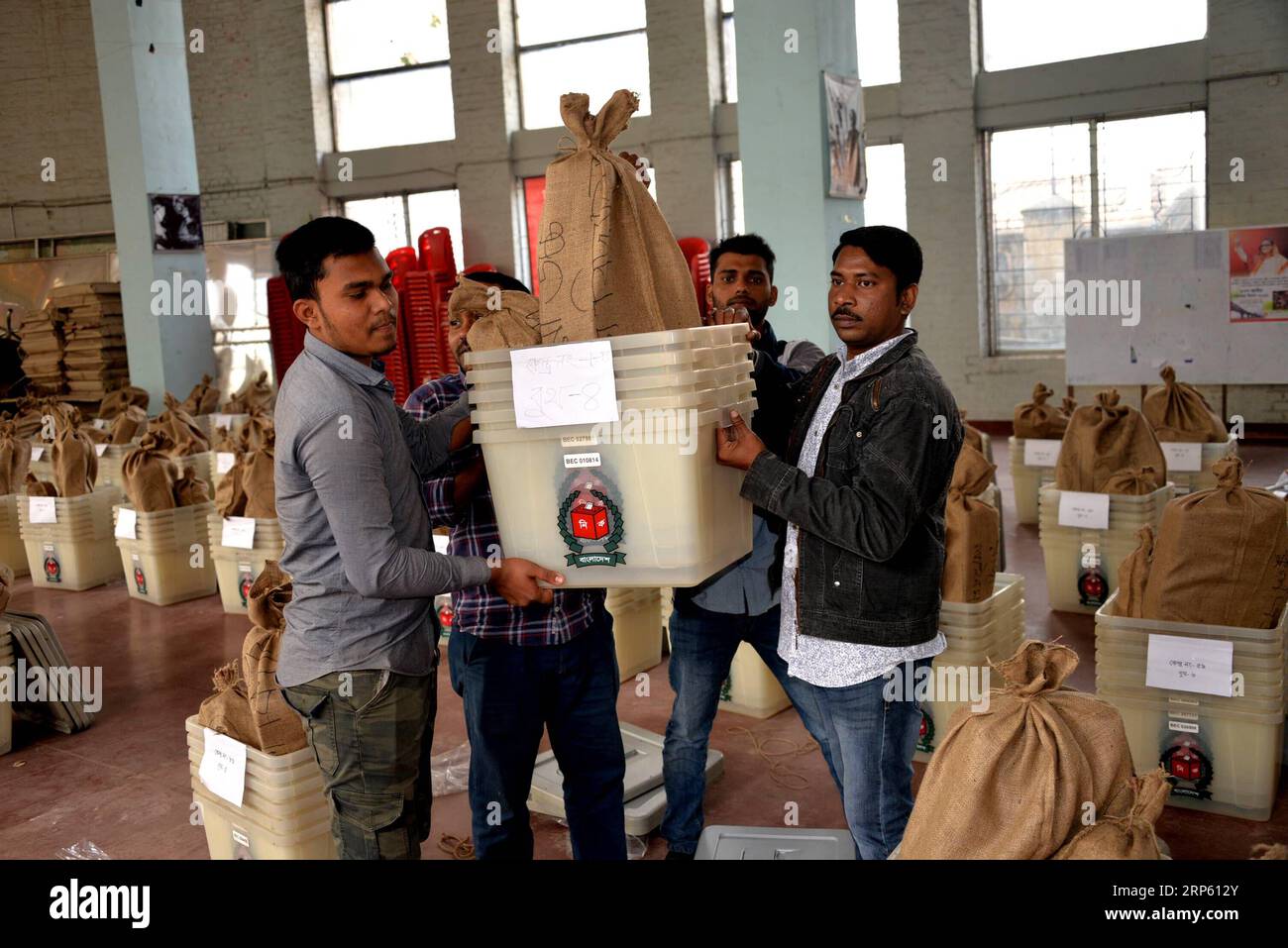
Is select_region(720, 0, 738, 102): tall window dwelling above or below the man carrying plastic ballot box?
above

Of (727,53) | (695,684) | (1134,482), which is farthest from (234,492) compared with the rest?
(727,53)

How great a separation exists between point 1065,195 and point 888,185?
5.55ft

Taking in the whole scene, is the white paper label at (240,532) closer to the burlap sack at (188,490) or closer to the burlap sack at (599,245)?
the burlap sack at (188,490)

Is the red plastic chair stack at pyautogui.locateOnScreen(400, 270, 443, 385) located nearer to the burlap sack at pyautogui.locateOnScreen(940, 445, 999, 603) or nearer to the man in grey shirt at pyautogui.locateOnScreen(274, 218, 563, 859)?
the burlap sack at pyautogui.locateOnScreen(940, 445, 999, 603)

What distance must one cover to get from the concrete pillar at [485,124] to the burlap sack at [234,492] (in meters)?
7.03

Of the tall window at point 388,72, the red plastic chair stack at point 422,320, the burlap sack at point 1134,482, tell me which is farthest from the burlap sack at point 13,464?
the tall window at point 388,72

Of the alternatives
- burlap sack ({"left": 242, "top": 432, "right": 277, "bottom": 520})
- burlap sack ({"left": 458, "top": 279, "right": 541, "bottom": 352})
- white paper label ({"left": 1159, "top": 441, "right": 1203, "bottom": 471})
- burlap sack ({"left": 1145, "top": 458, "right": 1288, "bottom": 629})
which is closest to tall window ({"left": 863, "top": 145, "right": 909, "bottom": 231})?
white paper label ({"left": 1159, "top": 441, "right": 1203, "bottom": 471})

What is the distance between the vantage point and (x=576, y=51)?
1182 cm

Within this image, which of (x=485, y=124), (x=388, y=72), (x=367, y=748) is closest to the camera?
(x=367, y=748)

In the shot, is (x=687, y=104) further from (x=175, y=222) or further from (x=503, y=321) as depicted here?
(x=503, y=321)

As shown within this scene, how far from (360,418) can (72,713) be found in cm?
304

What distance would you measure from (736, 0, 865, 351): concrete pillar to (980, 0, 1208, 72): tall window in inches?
224

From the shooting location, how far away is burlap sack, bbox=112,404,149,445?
25.1 ft

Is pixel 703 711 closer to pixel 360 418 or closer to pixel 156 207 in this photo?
pixel 360 418
